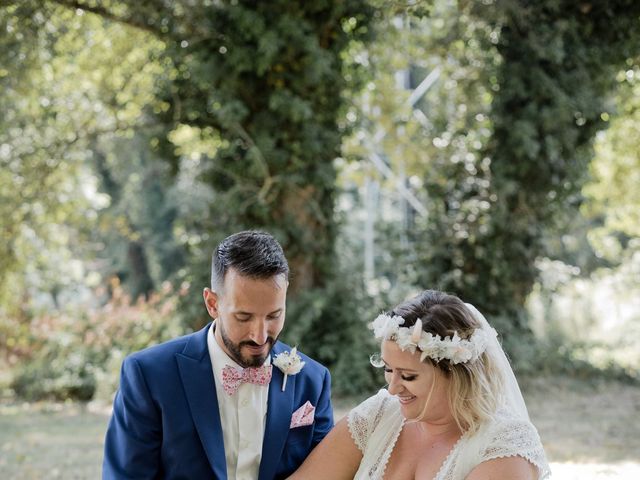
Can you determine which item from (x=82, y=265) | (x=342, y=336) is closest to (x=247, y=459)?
(x=342, y=336)

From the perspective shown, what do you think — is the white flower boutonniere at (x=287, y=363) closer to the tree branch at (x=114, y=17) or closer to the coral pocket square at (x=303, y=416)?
the coral pocket square at (x=303, y=416)

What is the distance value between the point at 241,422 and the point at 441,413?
2.32 ft

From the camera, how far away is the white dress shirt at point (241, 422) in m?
2.96

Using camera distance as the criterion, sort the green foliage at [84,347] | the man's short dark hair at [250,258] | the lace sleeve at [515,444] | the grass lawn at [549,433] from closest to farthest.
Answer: the lace sleeve at [515,444] → the man's short dark hair at [250,258] → the grass lawn at [549,433] → the green foliage at [84,347]

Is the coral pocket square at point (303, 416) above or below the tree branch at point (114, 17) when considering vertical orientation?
below

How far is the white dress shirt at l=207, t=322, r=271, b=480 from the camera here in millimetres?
2965

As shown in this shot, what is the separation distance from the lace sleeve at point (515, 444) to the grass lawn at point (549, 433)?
3330 millimetres

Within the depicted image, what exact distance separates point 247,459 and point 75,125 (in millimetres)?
7477

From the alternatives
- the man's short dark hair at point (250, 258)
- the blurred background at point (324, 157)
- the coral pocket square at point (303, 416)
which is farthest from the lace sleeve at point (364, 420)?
the blurred background at point (324, 157)

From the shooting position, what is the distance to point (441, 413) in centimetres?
290

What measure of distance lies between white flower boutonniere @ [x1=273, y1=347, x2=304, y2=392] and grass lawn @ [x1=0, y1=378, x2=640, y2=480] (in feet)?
11.2

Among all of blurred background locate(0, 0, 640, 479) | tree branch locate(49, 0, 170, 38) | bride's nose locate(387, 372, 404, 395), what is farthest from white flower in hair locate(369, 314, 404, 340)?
tree branch locate(49, 0, 170, 38)

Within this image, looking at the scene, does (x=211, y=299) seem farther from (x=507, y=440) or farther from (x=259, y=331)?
(x=507, y=440)

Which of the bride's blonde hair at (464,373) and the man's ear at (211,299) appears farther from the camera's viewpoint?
the man's ear at (211,299)
